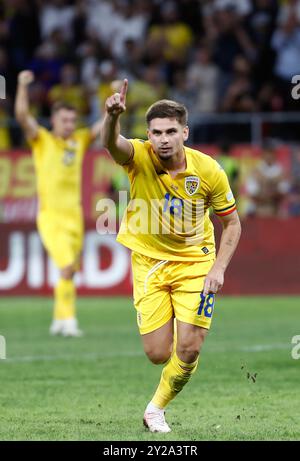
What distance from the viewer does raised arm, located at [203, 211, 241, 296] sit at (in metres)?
7.27

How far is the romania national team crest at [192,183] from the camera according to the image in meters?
7.58

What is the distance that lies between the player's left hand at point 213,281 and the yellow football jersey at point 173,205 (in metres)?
0.40

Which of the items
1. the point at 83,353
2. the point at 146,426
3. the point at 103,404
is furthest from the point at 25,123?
the point at 146,426

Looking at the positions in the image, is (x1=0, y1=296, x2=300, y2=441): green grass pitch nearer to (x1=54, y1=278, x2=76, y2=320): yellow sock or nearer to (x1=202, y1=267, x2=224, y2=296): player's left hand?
(x1=54, y1=278, x2=76, y2=320): yellow sock

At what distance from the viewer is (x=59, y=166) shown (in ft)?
45.9

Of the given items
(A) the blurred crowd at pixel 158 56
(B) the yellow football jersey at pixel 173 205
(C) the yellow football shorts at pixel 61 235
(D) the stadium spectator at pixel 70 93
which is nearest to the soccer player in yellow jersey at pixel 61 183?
(C) the yellow football shorts at pixel 61 235

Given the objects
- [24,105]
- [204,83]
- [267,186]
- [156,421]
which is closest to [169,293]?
[156,421]

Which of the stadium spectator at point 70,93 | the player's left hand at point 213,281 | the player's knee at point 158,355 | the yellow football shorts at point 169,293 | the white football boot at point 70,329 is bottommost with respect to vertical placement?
the white football boot at point 70,329

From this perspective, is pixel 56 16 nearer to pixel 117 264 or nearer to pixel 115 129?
pixel 117 264

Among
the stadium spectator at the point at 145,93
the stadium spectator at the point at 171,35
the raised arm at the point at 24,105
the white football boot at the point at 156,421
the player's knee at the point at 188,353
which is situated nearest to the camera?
the white football boot at the point at 156,421

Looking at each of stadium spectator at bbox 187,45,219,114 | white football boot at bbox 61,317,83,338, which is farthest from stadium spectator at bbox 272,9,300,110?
white football boot at bbox 61,317,83,338

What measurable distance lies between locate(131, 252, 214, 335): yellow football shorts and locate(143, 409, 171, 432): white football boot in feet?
1.88

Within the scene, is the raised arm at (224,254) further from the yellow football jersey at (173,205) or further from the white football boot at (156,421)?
the white football boot at (156,421)

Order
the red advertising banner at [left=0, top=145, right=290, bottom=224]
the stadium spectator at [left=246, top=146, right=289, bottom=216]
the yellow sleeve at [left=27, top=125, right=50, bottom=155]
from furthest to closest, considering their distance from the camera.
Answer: the red advertising banner at [left=0, top=145, right=290, bottom=224], the stadium spectator at [left=246, top=146, right=289, bottom=216], the yellow sleeve at [left=27, top=125, right=50, bottom=155]
